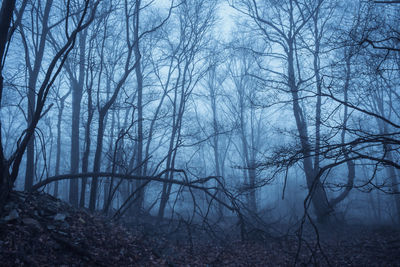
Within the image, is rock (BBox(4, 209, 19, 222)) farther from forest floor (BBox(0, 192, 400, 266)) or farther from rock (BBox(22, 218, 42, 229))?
rock (BBox(22, 218, 42, 229))

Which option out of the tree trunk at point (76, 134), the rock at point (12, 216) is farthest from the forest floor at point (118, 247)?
the tree trunk at point (76, 134)

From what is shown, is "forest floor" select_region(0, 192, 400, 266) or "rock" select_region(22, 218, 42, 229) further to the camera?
"rock" select_region(22, 218, 42, 229)

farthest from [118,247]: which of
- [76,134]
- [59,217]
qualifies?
[76,134]

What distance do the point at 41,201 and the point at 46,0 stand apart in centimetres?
858

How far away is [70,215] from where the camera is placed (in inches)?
211

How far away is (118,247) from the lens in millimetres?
4969

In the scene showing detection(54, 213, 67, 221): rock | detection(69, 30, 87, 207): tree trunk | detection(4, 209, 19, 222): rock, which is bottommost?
detection(54, 213, 67, 221): rock

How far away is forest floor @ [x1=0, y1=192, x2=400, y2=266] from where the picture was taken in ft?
12.5

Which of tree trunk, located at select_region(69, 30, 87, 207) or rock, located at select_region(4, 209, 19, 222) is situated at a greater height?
tree trunk, located at select_region(69, 30, 87, 207)

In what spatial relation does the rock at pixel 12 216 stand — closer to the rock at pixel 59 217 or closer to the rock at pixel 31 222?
the rock at pixel 31 222

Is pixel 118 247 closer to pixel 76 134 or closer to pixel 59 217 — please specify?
pixel 59 217

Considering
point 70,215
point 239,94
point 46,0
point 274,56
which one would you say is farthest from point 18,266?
point 239,94

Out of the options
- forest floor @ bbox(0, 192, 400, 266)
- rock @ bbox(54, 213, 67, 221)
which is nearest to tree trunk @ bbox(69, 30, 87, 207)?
forest floor @ bbox(0, 192, 400, 266)

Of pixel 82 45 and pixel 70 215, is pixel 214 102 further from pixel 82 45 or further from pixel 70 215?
pixel 70 215
